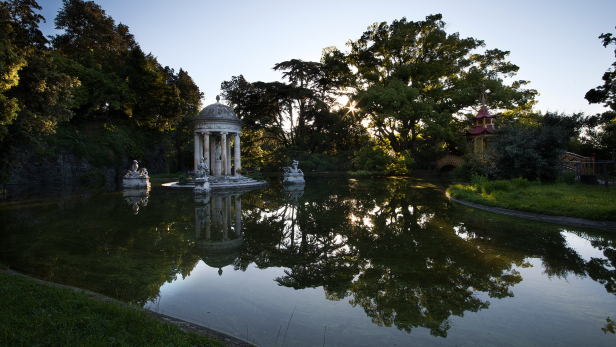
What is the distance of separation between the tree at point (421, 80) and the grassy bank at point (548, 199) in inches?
612

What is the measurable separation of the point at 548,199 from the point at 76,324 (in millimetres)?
13530

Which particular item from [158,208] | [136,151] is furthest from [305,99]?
[158,208]

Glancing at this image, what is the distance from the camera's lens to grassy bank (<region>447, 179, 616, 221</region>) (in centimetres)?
927

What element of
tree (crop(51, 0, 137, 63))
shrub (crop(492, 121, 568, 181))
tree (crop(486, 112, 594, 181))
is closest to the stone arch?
tree (crop(486, 112, 594, 181))

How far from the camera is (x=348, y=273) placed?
213 inches

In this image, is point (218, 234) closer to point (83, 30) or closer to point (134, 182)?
point (134, 182)

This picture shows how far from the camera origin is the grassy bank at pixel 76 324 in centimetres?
283

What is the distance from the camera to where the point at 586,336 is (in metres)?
3.44

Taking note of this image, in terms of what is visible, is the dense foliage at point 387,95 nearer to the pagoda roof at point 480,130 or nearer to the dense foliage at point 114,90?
the pagoda roof at point 480,130

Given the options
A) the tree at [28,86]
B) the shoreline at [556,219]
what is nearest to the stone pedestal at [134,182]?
the tree at [28,86]

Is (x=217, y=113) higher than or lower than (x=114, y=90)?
lower

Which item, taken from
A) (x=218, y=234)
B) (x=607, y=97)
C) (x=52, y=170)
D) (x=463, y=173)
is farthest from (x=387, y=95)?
(x=52, y=170)

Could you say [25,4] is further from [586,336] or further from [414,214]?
[586,336]

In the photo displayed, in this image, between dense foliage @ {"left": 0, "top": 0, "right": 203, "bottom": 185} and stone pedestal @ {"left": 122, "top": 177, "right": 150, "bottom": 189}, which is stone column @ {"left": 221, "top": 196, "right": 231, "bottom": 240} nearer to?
stone pedestal @ {"left": 122, "top": 177, "right": 150, "bottom": 189}
